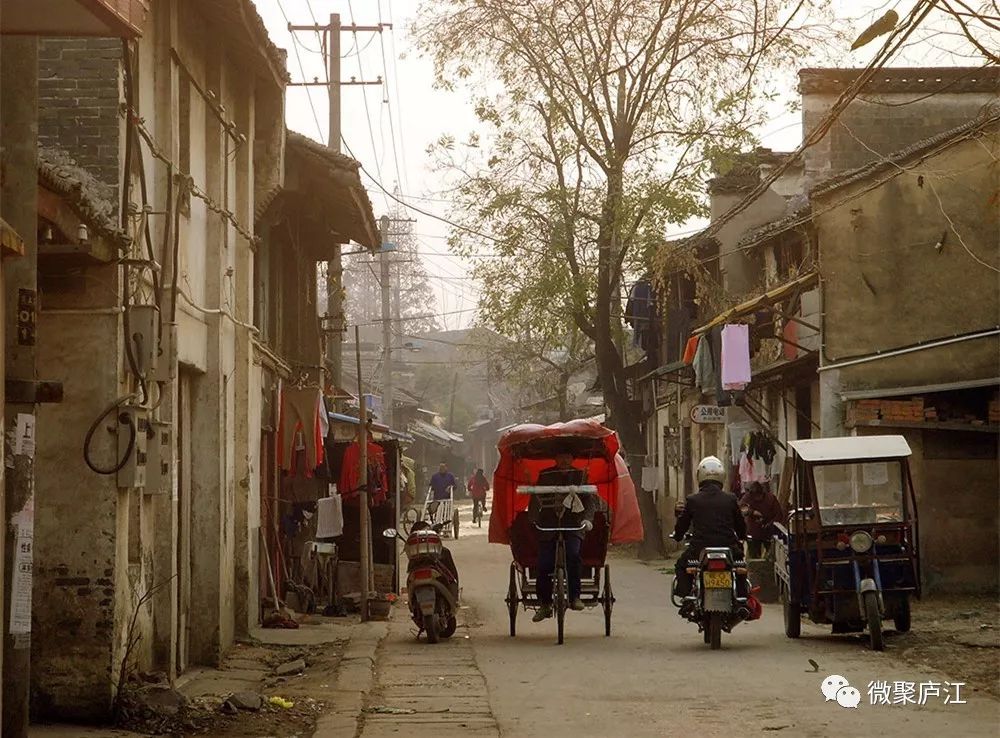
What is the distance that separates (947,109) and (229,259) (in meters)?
17.9

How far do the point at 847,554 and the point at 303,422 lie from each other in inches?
316

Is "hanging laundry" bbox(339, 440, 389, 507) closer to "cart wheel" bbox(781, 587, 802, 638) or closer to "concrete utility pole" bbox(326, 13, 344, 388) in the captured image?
"concrete utility pole" bbox(326, 13, 344, 388)

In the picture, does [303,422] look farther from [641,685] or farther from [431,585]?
[641,685]

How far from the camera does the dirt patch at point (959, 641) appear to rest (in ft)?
39.2

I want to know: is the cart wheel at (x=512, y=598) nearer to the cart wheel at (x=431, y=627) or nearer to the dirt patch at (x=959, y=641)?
the cart wheel at (x=431, y=627)

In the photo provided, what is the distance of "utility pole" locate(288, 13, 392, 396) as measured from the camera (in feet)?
85.2

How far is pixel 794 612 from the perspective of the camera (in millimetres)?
14859

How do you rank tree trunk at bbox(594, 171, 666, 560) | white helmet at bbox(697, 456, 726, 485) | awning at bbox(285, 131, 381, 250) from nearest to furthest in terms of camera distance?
white helmet at bbox(697, 456, 726, 485) < awning at bbox(285, 131, 381, 250) < tree trunk at bbox(594, 171, 666, 560)

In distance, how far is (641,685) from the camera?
11.5 meters

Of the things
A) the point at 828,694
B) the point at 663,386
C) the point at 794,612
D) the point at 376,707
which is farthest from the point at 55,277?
the point at 663,386

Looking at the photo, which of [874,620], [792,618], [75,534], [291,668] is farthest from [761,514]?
[75,534]

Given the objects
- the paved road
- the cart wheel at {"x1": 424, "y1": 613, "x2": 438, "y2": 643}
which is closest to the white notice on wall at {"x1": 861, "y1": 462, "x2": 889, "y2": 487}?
the paved road

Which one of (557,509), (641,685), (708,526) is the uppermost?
(557,509)

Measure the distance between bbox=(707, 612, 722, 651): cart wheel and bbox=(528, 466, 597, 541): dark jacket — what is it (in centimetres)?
179
